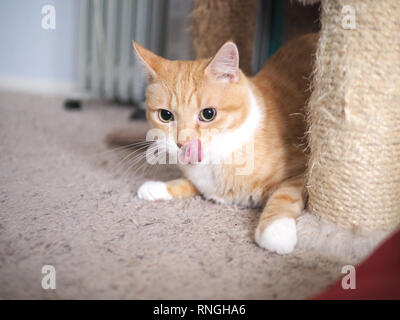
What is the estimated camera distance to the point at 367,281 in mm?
698

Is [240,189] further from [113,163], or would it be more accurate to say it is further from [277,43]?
[277,43]

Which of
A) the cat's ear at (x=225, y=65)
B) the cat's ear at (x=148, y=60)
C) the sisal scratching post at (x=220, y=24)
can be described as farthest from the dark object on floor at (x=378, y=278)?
the sisal scratching post at (x=220, y=24)

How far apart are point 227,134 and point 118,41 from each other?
170 cm

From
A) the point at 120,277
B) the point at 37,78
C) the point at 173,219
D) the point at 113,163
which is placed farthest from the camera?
the point at 37,78

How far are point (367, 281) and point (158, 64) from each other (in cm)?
80

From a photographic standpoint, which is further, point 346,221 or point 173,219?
point 173,219

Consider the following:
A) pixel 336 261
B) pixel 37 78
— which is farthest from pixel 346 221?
pixel 37 78

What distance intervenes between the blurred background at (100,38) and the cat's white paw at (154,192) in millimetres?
1254

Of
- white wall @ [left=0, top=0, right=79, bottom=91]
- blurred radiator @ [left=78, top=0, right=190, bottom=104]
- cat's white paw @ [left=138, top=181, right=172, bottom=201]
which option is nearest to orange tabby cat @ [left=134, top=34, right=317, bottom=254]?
cat's white paw @ [left=138, top=181, right=172, bottom=201]

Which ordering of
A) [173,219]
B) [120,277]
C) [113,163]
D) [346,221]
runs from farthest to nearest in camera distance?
[113,163] < [173,219] < [346,221] < [120,277]

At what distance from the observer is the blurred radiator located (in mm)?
2367

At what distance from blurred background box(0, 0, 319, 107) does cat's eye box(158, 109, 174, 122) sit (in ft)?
4.05

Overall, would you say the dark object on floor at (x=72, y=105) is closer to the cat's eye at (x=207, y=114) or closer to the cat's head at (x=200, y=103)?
the cat's head at (x=200, y=103)

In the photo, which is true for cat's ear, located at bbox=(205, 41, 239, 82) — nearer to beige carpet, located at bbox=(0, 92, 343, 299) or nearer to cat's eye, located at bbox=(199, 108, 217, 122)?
cat's eye, located at bbox=(199, 108, 217, 122)
